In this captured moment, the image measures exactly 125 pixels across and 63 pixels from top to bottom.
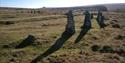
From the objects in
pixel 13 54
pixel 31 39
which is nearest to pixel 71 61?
pixel 13 54

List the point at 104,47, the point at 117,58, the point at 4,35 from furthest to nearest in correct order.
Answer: the point at 4,35 → the point at 104,47 → the point at 117,58

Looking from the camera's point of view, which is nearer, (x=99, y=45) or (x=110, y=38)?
(x=99, y=45)

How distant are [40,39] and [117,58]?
11.9m

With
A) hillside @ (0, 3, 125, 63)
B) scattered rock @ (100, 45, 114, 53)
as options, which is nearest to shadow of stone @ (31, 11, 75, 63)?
hillside @ (0, 3, 125, 63)

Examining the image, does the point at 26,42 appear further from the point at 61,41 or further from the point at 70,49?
the point at 70,49

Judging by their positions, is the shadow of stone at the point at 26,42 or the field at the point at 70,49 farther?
the shadow of stone at the point at 26,42

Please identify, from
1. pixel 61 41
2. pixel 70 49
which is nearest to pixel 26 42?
pixel 61 41

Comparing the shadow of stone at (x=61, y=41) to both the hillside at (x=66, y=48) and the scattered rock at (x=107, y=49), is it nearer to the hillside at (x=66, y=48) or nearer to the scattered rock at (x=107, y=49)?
the hillside at (x=66, y=48)

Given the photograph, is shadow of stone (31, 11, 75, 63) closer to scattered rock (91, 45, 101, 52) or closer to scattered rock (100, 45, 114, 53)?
scattered rock (91, 45, 101, 52)

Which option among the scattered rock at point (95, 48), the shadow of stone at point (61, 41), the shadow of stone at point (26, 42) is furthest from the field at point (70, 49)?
the shadow of stone at point (61, 41)

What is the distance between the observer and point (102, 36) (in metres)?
43.1

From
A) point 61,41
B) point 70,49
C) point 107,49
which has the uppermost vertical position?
point 61,41

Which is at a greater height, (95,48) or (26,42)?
(26,42)

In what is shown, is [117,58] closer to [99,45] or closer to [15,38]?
[99,45]
